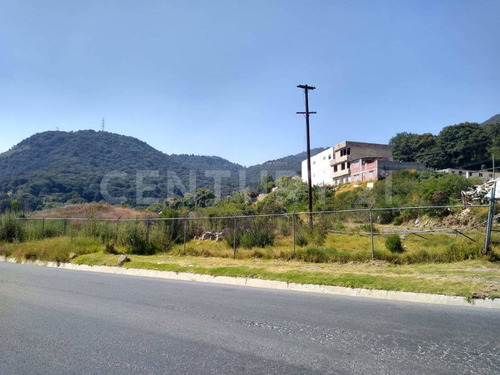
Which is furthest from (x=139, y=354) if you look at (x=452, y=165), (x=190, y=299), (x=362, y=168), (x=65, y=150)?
(x=65, y=150)

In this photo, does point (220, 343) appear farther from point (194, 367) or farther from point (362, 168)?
point (362, 168)

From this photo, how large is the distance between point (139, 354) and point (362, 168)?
6175 centimetres

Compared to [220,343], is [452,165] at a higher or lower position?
higher

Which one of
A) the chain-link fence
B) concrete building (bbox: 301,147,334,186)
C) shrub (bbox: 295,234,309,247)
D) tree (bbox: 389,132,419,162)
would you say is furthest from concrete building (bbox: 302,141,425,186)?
shrub (bbox: 295,234,309,247)

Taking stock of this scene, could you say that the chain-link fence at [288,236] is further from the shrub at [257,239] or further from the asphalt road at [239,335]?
the asphalt road at [239,335]

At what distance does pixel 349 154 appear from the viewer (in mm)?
68688

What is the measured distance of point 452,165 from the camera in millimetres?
80500

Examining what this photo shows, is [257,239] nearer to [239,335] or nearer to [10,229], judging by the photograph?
[239,335]

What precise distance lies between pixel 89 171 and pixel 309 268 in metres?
106

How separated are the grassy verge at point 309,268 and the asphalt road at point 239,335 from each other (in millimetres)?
1206

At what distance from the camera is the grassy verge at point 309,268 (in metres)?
8.77

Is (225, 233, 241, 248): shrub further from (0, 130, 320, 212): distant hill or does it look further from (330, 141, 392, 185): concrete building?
(330, 141, 392, 185): concrete building

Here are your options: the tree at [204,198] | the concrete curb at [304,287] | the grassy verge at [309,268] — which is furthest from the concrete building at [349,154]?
the concrete curb at [304,287]

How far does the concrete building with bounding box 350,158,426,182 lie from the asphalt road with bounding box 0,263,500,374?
52674mm
